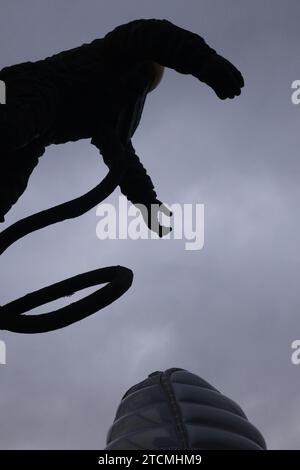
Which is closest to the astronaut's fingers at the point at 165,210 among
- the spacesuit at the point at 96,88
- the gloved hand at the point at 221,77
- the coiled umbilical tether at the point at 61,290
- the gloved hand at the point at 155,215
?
the gloved hand at the point at 155,215

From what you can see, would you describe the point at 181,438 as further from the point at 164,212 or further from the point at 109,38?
the point at 109,38

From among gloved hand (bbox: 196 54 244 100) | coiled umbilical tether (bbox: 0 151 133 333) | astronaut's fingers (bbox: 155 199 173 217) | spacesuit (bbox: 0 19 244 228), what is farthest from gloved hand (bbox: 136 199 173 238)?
gloved hand (bbox: 196 54 244 100)

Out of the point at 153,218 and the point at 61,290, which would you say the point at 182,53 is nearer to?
the point at 153,218

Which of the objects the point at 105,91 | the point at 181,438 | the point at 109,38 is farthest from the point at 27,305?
the point at 109,38

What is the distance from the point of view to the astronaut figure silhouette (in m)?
3.13

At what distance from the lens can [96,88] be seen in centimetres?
351

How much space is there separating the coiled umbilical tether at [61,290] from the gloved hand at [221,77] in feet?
2.74

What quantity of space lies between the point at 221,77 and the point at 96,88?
2.31ft

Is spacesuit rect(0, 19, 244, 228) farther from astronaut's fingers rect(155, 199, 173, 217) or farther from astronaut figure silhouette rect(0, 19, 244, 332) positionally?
astronaut's fingers rect(155, 199, 173, 217)

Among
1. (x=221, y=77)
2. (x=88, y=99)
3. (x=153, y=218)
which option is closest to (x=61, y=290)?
(x=153, y=218)

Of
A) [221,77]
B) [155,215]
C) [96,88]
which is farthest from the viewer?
[155,215]

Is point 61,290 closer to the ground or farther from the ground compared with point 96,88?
closer to the ground
